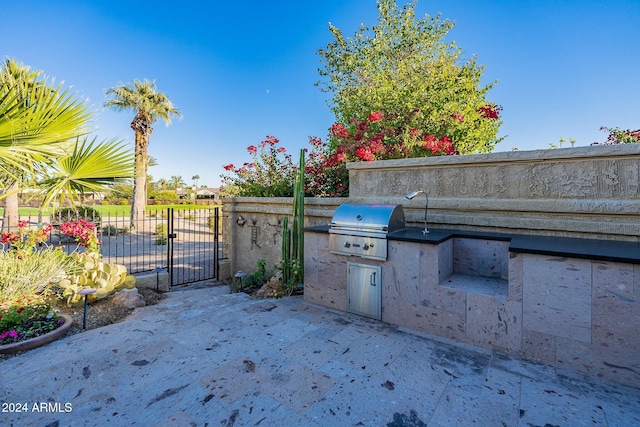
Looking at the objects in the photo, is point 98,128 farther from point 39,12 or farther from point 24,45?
point 24,45

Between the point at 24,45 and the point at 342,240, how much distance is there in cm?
1045

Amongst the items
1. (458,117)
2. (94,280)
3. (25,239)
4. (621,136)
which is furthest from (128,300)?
(621,136)

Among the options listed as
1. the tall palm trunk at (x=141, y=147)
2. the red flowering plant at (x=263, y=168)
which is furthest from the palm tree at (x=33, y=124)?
the tall palm trunk at (x=141, y=147)

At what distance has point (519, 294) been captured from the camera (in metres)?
2.42

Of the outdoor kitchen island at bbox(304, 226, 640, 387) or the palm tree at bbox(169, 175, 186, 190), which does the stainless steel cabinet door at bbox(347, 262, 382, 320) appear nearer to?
the outdoor kitchen island at bbox(304, 226, 640, 387)

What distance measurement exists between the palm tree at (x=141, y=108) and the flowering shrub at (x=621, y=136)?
19.5 metres

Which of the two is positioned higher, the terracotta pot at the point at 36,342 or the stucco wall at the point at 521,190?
the stucco wall at the point at 521,190

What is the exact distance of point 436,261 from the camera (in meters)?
2.81

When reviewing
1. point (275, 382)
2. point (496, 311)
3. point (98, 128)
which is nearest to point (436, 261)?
point (496, 311)

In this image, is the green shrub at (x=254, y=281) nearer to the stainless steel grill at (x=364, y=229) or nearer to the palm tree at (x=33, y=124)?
the stainless steel grill at (x=364, y=229)

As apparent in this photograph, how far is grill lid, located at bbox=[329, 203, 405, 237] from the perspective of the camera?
3.21 metres

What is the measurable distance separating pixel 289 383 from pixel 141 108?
1962 cm

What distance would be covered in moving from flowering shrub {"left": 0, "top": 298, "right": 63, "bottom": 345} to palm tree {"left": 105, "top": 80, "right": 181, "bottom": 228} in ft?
49.6

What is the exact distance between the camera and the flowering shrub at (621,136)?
5652mm
